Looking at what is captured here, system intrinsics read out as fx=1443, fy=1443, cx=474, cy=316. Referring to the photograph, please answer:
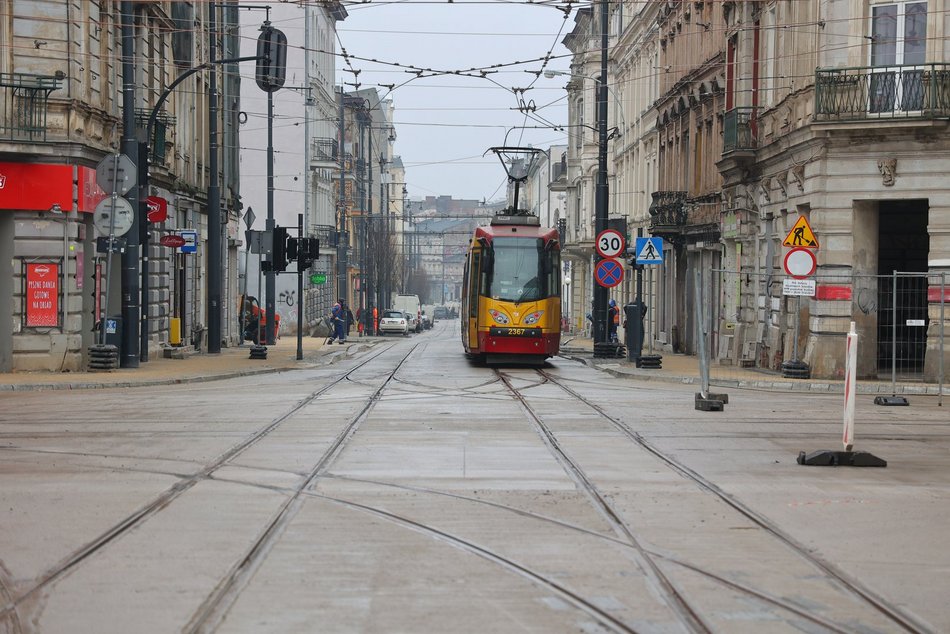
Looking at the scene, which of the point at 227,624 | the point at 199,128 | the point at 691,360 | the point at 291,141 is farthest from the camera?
the point at 291,141

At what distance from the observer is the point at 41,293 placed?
2816 centimetres

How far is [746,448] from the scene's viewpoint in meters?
15.1

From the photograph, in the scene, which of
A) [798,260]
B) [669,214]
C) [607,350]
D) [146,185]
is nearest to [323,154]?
[669,214]

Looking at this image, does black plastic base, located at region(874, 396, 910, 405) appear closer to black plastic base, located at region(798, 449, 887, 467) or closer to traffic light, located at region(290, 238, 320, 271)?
black plastic base, located at region(798, 449, 887, 467)

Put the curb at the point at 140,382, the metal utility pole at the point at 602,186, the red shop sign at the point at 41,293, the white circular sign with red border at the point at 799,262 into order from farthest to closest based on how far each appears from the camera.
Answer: the metal utility pole at the point at 602,186 < the red shop sign at the point at 41,293 < the white circular sign with red border at the point at 799,262 < the curb at the point at 140,382

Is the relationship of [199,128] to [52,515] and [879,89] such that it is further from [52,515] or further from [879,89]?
[52,515]

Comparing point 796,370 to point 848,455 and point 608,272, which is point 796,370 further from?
point 848,455

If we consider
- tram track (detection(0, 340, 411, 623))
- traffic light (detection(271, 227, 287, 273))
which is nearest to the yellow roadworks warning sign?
tram track (detection(0, 340, 411, 623))

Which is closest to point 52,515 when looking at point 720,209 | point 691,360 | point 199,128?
point 691,360

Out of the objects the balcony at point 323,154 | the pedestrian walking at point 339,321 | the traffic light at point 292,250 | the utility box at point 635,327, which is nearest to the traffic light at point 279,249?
the traffic light at point 292,250

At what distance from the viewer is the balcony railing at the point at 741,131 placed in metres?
33.9

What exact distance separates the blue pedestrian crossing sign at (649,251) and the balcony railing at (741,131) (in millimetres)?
3099

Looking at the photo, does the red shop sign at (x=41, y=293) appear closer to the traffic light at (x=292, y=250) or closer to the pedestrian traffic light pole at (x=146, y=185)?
the pedestrian traffic light pole at (x=146, y=185)

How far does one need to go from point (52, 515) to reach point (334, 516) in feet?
6.59
